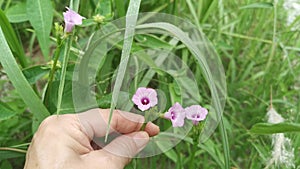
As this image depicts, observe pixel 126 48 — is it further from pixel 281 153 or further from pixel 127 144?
pixel 281 153

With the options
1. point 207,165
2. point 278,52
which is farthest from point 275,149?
point 278,52

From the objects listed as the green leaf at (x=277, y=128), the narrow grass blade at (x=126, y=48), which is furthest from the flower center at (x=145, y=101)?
the green leaf at (x=277, y=128)

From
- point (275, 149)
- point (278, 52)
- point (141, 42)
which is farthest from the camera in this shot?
point (278, 52)

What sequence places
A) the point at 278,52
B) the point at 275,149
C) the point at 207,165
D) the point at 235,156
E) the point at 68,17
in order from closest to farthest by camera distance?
the point at 68,17 → the point at 275,149 → the point at 207,165 → the point at 235,156 → the point at 278,52

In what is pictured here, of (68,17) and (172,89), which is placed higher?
(68,17)

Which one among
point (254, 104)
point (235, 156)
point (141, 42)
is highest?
point (141, 42)

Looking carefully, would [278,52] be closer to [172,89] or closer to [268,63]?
[268,63]

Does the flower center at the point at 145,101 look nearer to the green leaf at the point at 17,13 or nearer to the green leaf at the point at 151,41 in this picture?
the green leaf at the point at 151,41
